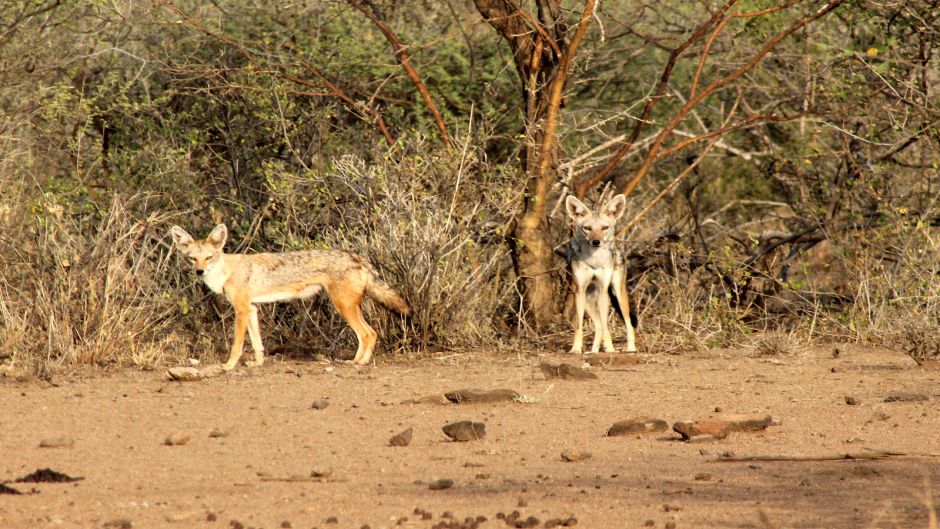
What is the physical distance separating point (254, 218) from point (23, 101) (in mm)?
2503

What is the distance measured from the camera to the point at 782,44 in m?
14.5

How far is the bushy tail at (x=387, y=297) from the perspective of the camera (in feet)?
34.0

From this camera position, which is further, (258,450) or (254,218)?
(254,218)

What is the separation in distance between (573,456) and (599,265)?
463 cm

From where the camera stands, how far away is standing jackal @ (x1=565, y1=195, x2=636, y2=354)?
1059 centimetres

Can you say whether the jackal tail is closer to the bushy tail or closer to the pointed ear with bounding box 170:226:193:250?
the bushy tail

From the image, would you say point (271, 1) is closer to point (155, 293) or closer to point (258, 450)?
point (155, 293)

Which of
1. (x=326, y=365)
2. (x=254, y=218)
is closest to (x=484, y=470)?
(x=326, y=365)

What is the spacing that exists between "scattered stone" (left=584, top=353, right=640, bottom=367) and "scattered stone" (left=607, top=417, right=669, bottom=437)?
280 cm

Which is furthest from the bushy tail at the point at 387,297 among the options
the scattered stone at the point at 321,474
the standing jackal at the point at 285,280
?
the scattered stone at the point at 321,474

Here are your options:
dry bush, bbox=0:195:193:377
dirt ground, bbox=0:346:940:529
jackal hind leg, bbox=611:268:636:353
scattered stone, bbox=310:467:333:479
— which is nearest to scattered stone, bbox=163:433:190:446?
dirt ground, bbox=0:346:940:529

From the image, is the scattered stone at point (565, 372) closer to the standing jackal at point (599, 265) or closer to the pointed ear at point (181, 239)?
the standing jackal at point (599, 265)

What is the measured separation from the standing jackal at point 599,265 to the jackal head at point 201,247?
2.95 m

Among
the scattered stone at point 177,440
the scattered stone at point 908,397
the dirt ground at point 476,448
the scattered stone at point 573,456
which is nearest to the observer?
the dirt ground at point 476,448
